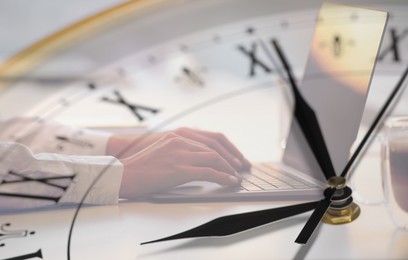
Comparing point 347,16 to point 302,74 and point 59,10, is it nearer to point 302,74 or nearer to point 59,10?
point 302,74

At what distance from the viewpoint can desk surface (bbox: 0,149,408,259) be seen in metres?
0.54

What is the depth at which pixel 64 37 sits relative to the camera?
0.93 metres

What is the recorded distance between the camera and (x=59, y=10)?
3.87ft

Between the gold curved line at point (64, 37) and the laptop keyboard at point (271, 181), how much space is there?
1.42 feet

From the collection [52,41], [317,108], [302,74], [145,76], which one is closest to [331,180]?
[317,108]

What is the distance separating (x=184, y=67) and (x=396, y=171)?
0.47 metres

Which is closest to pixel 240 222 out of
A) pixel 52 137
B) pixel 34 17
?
pixel 52 137

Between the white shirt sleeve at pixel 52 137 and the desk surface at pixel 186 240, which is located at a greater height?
the white shirt sleeve at pixel 52 137

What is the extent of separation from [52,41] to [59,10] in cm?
27

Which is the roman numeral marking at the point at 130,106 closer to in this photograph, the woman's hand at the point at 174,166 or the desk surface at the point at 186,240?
the woman's hand at the point at 174,166

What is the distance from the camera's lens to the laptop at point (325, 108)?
64 cm

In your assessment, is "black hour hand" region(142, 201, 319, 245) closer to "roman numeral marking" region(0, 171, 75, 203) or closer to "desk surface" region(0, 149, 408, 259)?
"desk surface" region(0, 149, 408, 259)

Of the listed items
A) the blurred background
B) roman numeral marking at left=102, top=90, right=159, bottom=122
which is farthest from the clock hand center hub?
the blurred background

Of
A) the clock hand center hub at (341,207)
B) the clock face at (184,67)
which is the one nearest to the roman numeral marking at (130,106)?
the clock face at (184,67)
